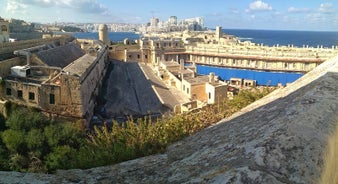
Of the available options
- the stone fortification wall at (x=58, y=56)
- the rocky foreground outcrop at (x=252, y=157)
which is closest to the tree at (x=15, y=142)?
the stone fortification wall at (x=58, y=56)

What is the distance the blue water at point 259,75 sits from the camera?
158 feet

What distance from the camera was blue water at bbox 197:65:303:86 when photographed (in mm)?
48250

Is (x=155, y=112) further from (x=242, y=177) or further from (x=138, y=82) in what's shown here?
(x=242, y=177)

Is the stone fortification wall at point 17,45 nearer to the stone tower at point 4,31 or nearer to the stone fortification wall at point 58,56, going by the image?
the stone fortification wall at point 58,56

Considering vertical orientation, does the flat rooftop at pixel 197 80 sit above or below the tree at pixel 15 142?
above

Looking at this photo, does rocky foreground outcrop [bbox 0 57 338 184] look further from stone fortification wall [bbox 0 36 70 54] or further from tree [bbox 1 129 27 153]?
stone fortification wall [bbox 0 36 70 54]

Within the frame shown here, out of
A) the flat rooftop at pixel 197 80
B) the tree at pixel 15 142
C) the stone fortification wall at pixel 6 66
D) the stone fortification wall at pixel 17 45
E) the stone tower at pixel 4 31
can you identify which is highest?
the stone tower at pixel 4 31

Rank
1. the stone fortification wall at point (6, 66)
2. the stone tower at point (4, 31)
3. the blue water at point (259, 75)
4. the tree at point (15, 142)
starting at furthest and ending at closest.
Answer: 1. the blue water at point (259, 75)
2. the stone tower at point (4, 31)
3. the stone fortification wall at point (6, 66)
4. the tree at point (15, 142)

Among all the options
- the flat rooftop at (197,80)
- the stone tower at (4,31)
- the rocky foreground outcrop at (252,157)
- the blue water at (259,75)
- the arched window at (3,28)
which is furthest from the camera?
the blue water at (259,75)

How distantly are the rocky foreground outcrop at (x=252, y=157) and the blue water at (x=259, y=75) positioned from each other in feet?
140

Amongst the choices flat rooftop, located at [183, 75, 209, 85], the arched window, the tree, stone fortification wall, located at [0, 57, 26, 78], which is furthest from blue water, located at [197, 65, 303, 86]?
the tree

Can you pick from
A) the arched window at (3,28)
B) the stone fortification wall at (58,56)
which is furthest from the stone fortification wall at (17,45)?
the arched window at (3,28)

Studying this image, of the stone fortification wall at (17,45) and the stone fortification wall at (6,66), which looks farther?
the stone fortification wall at (17,45)

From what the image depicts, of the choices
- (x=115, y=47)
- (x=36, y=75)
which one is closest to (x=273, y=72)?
(x=115, y=47)
